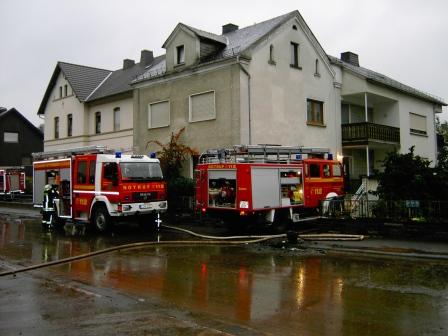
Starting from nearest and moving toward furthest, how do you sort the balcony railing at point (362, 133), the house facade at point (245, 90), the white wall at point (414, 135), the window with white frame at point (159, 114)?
the house facade at point (245, 90), the window with white frame at point (159, 114), the balcony railing at point (362, 133), the white wall at point (414, 135)

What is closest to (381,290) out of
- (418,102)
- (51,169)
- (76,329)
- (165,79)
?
(76,329)

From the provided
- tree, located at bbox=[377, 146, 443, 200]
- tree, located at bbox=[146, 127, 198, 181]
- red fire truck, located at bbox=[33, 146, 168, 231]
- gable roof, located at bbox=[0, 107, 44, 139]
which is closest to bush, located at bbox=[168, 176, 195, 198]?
tree, located at bbox=[146, 127, 198, 181]

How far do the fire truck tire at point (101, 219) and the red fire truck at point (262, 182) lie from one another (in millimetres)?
3035

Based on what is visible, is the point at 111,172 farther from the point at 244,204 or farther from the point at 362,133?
the point at 362,133

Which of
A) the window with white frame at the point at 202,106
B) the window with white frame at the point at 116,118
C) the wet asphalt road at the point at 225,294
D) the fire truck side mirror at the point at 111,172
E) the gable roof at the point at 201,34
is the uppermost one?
the gable roof at the point at 201,34

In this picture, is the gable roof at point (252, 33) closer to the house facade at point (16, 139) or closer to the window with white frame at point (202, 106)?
the window with white frame at point (202, 106)

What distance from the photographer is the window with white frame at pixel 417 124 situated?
30495 millimetres

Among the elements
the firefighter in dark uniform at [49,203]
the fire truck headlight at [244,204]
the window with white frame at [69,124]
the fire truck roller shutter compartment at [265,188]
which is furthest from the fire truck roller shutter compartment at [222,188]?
the window with white frame at [69,124]

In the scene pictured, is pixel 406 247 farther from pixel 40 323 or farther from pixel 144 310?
pixel 40 323

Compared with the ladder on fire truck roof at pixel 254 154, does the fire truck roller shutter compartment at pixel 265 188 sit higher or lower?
lower

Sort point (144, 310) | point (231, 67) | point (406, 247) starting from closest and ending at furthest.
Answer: point (144, 310), point (406, 247), point (231, 67)

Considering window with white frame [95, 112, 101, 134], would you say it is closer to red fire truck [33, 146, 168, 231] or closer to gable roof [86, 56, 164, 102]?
gable roof [86, 56, 164, 102]

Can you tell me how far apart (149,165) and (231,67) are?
6289 millimetres

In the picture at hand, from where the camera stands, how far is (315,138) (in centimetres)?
2405
